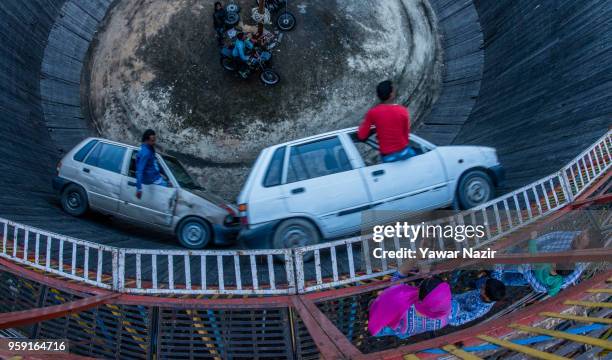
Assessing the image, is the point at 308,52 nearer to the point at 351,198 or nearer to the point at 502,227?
the point at 351,198

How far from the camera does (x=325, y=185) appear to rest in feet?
23.5

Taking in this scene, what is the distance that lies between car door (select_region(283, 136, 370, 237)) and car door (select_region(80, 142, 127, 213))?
143 inches

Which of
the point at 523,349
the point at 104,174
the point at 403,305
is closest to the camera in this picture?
the point at 523,349

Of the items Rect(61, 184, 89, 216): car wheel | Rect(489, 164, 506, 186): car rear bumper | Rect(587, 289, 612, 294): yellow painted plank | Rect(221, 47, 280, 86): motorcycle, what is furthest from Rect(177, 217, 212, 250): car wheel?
Rect(587, 289, 612, 294): yellow painted plank

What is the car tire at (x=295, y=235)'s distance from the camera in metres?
7.14

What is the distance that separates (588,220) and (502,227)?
1101 mm

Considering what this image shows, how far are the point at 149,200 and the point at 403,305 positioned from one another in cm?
510

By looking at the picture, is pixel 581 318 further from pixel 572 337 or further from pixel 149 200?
pixel 149 200

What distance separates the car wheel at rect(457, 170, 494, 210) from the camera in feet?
24.6

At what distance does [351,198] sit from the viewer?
721 cm

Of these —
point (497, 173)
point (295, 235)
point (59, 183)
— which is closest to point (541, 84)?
point (497, 173)

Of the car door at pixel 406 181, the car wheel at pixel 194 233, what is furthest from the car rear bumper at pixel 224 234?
the car door at pixel 406 181

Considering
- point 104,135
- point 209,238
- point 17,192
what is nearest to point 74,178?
point 17,192

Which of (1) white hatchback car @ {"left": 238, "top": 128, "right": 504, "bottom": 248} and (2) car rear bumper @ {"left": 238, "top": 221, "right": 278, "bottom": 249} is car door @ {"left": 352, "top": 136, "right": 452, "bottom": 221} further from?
(2) car rear bumper @ {"left": 238, "top": 221, "right": 278, "bottom": 249}
